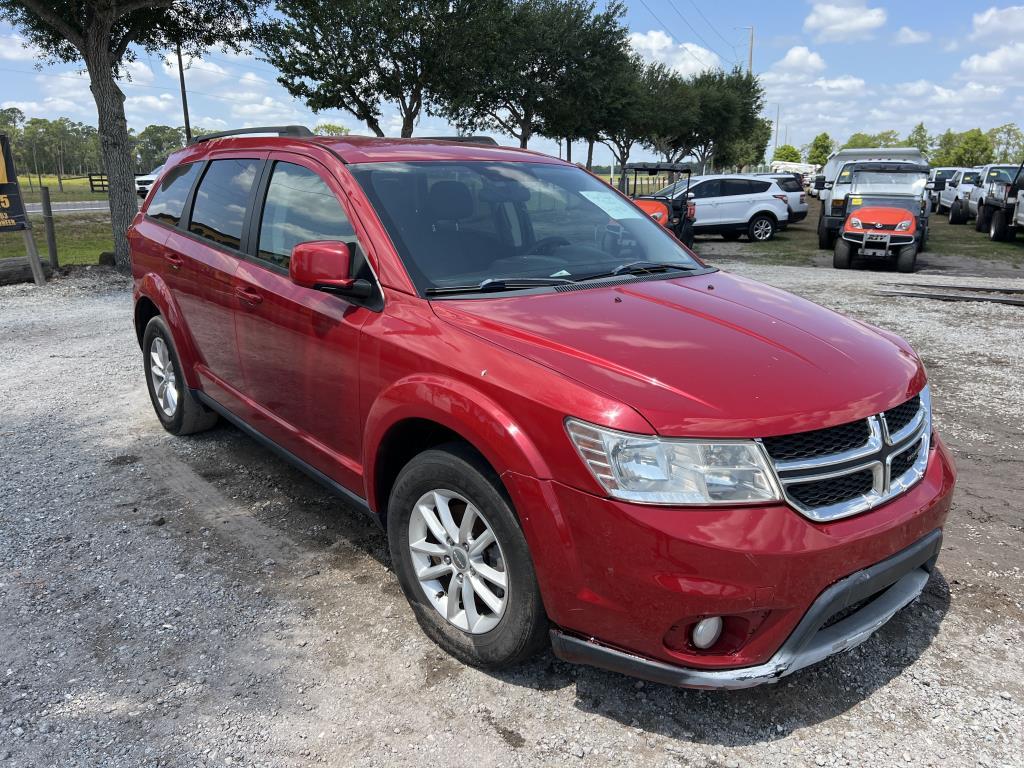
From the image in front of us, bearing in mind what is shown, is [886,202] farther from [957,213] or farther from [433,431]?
[433,431]

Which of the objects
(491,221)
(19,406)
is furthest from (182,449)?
(491,221)

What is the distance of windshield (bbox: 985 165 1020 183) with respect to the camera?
770 inches

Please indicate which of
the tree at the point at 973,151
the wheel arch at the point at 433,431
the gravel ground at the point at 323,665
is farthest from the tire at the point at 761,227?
the tree at the point at 973,151

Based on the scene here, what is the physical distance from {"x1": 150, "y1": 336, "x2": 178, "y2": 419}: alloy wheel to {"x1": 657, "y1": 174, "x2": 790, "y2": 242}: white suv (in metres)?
16.4

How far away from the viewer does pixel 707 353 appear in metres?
2.46

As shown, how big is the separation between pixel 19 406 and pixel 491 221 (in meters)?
4.46

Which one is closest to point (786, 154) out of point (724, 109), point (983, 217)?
point (724, 109)

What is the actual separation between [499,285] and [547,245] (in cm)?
52

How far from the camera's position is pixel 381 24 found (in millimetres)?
19797

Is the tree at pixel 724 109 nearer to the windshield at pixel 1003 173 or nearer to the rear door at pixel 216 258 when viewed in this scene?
the windshield at pixel 1003 173

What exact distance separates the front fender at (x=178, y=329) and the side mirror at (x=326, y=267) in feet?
6.21

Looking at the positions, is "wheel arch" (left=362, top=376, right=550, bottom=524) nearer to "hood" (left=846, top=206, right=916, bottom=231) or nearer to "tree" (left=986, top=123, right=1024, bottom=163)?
"hood" (left=846, top=206, right=916, bottom=231)

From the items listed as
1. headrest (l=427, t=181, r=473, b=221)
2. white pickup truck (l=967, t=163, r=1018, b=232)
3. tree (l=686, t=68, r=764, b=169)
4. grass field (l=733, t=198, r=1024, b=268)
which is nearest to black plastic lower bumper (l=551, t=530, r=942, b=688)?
headrest (l=427, t=181, r=473, b=221)

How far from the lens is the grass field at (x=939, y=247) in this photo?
16.1m
